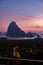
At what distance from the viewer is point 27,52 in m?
1.54

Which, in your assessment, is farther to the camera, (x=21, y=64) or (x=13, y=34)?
(x=13, y=34)

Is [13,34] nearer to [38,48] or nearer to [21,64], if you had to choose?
[21,64]

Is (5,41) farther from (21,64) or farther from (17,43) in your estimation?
(21,64)

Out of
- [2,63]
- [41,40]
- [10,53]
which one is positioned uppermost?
[41,40]

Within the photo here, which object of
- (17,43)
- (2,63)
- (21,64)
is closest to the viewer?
(17,43)

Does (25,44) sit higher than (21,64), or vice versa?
(25,44)

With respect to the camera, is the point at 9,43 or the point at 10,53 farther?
the point at 10,53

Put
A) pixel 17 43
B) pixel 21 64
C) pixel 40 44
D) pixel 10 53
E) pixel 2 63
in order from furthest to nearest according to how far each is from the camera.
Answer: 1. pixel 2 63
2. pixel 10 53
3. pixel 21 64
4. pixel 17 43
5. pixel 40 44

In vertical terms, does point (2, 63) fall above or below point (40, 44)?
below

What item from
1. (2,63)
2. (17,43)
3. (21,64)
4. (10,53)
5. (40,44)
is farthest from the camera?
(2,63)

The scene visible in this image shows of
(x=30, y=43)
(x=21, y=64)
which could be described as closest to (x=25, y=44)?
(x=30, y=43)

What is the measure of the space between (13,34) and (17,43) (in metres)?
0.33

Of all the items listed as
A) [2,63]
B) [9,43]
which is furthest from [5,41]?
[2,63]

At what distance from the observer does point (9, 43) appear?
123 cm
